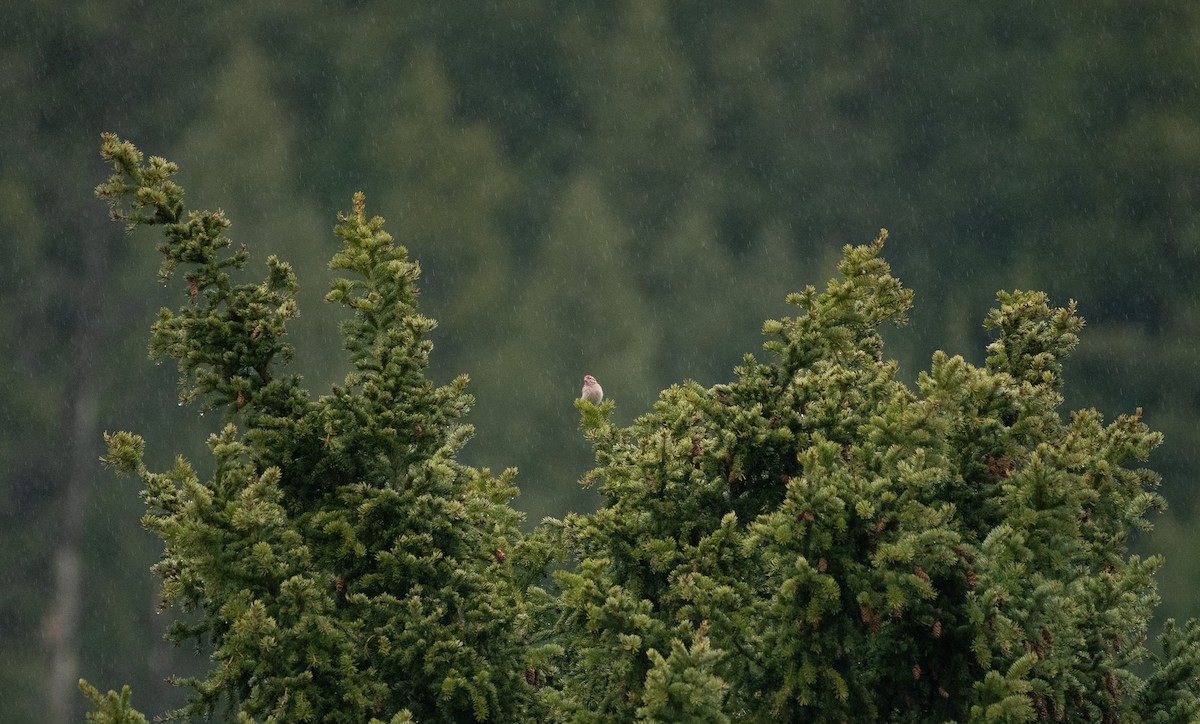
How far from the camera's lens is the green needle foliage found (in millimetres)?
10438

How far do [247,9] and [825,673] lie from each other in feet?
451

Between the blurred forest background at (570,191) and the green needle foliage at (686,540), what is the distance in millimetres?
80846

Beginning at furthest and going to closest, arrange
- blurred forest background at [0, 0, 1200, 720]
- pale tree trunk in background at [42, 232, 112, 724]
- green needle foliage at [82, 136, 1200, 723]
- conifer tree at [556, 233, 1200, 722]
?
blurred forest background at [0, 0, 1200, 720], pale tree trunk in background at [42, 232, 112, 724], green needle foliage at [82, 136, 1200, 723], conifer tree at [556, 233, 1200, 722]

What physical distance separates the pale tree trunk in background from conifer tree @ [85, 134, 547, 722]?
80.5m

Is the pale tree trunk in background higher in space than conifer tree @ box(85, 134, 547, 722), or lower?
higher

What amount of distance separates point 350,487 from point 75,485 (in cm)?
9572

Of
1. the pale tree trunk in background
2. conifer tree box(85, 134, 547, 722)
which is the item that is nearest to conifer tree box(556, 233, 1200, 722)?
conifer tree box(85, 134, 547, 722)

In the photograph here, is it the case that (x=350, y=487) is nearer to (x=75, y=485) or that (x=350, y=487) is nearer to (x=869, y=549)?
(x=869, y=549)

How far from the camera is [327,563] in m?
12.1

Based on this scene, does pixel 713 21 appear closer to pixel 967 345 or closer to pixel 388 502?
pixel 967 345

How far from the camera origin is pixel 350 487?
12.1m

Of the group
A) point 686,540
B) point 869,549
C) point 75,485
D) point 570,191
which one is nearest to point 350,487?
point 686,540

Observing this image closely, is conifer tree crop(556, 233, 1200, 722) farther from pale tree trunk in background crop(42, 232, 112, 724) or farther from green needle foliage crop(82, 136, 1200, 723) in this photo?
pale tree trunk in background crop(42, 232, 112, 724)

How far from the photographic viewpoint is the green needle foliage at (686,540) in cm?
1044
